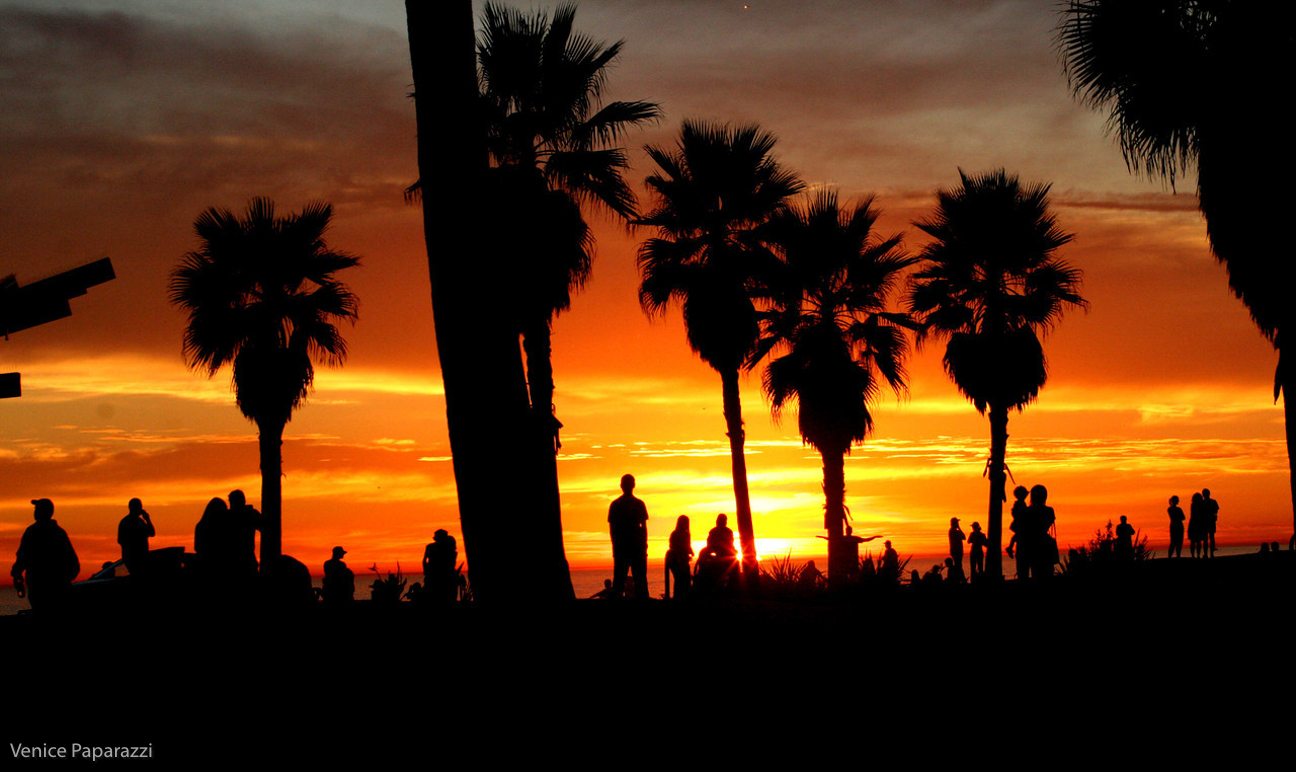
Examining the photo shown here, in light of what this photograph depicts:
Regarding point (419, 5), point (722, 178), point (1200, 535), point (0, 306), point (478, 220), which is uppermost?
point (722, 178)

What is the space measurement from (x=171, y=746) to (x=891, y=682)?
4408 mm

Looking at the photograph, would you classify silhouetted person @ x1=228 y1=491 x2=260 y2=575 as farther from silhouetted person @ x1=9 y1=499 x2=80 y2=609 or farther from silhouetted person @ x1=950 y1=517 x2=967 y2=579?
silhouetted person @ x1=950 y1=517 x2=967 y2=579

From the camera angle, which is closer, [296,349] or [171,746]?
[171,746]

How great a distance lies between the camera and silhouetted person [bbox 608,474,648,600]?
13156 millimetres

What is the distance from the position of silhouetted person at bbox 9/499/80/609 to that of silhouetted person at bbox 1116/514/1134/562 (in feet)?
49.3

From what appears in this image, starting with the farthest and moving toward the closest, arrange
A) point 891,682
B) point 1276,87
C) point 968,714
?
1. point 1276,87
2. point 891,682
3. point 968,714

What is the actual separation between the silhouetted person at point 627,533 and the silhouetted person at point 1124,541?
8.02m

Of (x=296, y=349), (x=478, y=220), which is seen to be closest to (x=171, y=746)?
(x=478, y=220)

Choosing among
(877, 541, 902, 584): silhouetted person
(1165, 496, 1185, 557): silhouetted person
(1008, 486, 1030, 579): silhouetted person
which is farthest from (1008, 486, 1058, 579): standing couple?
(1165, 496, 1185, 557): silhouetted person

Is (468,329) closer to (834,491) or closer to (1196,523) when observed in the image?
(834,491)

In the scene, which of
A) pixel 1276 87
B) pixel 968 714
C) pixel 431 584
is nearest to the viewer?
pixel 968 714

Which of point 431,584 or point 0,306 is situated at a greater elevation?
point 0,306

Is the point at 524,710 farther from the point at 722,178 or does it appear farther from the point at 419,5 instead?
the point at 722,178

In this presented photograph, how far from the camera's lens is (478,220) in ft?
18.9
